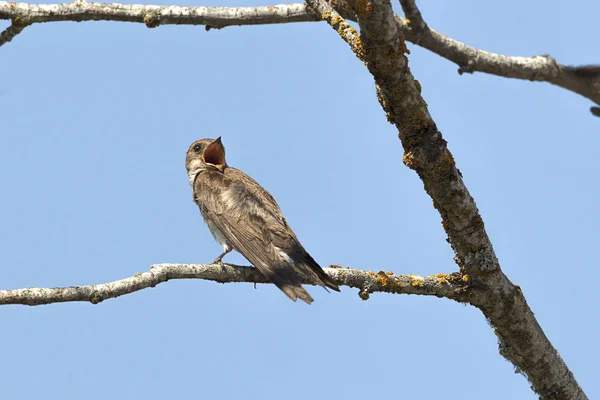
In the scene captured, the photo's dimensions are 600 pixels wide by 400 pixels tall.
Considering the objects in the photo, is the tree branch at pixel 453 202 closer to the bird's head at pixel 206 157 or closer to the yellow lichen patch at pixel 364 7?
the yellow lichen patch at pixel 364 7

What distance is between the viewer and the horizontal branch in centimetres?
671

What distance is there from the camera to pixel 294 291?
19.9 feet

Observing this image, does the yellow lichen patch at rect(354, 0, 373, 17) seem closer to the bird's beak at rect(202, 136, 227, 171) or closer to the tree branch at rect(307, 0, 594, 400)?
the tree branch at rect(307, 0, 594, 400)

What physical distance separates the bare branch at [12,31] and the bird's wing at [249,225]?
7.33 ft

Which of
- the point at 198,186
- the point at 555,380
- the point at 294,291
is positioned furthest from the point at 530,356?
the point at 198,186

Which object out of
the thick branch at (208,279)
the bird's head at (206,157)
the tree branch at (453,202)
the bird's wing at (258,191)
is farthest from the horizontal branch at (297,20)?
the bird's head at (206,157)

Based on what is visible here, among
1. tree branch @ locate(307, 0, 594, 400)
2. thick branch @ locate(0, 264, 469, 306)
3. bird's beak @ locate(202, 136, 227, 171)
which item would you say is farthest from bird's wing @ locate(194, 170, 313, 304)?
tree branch @ locate(307, 0, 594, 400)

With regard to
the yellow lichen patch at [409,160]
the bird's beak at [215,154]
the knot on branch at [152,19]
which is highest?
the knot on branch at [152,19]

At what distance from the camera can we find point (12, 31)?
6.58 metres

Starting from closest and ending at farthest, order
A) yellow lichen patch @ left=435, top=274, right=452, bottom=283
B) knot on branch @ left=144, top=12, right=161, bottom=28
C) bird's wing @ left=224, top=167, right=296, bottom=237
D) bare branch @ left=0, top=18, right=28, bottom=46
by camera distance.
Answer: yellow lichen patch @ left=435, top=274, right=452, bottom=283 < bare branch @ left=0, top=18, right=28, bottom=46 < knot on branch @ left=144, top=12, right=161, bottom=28 < bird's wing @ left=224, top=167, right=296, bottom=237

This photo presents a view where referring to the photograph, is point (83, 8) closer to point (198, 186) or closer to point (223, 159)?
point (198, 186)

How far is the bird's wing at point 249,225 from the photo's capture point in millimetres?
6328

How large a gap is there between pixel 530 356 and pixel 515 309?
34cm

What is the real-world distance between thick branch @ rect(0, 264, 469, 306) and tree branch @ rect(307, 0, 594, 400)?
214mm
